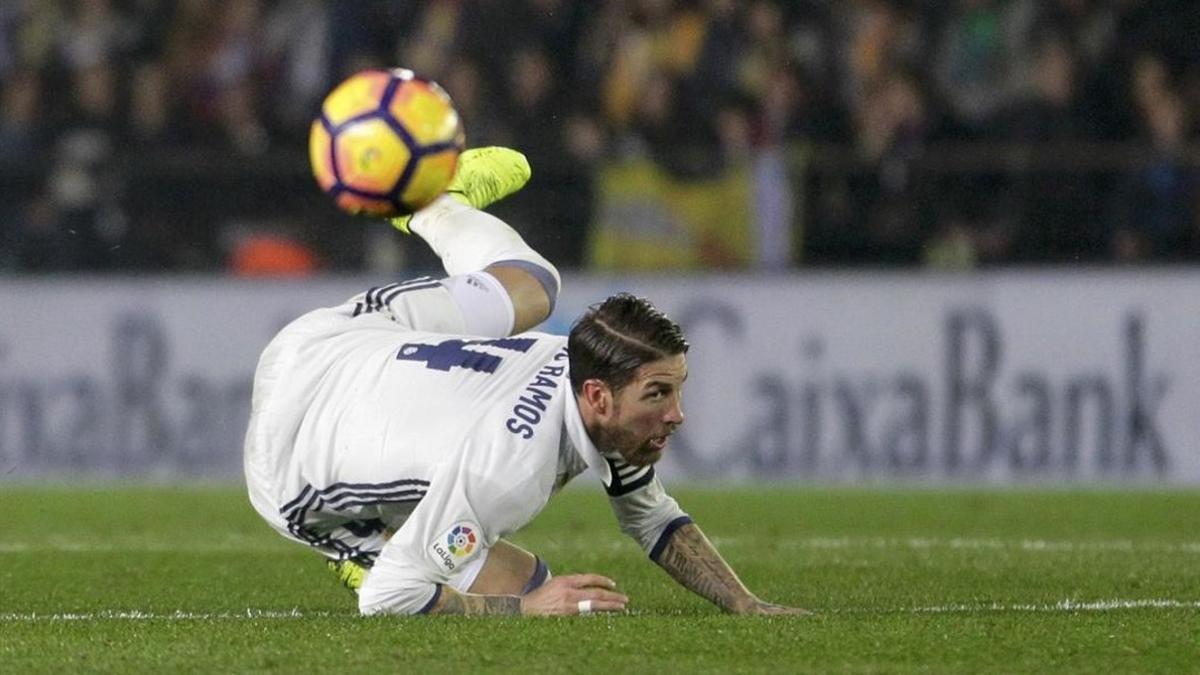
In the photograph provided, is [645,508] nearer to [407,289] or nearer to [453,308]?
[453,308]

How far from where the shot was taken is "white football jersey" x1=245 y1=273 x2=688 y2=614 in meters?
6.54

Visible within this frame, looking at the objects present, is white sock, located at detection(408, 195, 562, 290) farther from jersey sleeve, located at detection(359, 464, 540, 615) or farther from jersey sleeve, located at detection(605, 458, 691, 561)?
jersey sleeve, located at detection(359, 464, 540, 615)

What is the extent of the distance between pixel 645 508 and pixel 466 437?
79 centimetres

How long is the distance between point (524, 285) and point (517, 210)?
8.22 m

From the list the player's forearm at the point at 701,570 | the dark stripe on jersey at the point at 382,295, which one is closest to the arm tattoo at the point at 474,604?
the player's forearm at the point at 701,570

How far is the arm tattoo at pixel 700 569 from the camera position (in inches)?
279

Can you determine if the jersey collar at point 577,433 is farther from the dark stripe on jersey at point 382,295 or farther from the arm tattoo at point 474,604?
the dark stripe on jersey at point 382,295

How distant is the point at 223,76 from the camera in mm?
17953

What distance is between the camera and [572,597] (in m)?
6.73

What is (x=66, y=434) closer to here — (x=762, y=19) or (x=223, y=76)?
(x=223, y=76)

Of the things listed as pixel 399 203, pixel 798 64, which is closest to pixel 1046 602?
pixel 399 203

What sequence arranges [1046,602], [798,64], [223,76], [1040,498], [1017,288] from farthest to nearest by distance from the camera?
1. [223,76]
2. [798,64]
3. [1017,288]
4. [1040,498]
5. [1046,602]

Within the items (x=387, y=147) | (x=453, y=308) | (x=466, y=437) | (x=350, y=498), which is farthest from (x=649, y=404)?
(x=387, y=147)

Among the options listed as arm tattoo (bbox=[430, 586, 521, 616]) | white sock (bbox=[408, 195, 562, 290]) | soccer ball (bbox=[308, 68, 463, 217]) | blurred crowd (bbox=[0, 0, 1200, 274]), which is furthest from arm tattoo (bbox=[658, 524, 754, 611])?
blurred crowd (bbox=[0, 0, 1200, 274])
